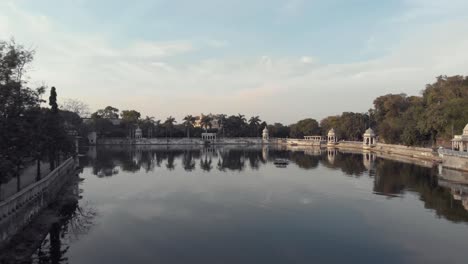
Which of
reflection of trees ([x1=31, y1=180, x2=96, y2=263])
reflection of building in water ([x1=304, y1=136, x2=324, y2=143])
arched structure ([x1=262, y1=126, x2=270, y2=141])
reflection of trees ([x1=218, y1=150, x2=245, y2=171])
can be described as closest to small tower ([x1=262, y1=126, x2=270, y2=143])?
arched structure ([x1=262, y1=126, x2=270, y2=141])

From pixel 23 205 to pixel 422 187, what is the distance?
3850cm

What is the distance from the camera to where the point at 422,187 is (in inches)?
1641

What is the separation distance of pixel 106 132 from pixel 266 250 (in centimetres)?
12699

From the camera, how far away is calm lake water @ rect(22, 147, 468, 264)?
2012 centimetres

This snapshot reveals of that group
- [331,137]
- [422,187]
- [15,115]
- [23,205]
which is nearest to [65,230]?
[23,205]

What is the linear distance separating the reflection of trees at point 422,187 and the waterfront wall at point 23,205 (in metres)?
28.7

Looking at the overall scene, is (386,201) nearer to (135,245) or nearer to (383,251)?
(383,251)

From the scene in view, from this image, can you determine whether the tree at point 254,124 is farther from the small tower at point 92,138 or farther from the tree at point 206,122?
the small tower at point 92,138

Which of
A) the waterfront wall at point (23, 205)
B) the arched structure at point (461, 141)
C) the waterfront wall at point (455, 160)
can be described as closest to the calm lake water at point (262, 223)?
the waterfront wall at point (23, 205)

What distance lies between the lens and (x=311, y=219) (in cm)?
2780

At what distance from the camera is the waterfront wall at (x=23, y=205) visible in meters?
19.0

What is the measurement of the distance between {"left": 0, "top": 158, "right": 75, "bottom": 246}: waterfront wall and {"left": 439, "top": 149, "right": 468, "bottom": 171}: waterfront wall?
51.1 metres

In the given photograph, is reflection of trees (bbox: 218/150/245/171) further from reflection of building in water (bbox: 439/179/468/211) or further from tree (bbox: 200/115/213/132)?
tree (bbox: 200/115/213/132)

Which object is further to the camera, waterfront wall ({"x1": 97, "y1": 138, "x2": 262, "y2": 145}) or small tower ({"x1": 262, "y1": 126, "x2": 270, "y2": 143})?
small tower ({"x1": 262, "y1": 126, "x2": 270, "y2": 143})
